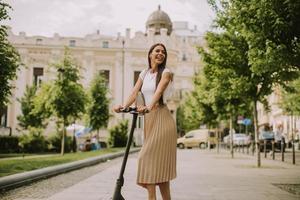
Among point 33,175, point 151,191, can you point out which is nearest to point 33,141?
point 33,175

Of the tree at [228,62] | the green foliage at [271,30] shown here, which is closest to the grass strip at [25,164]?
the tree at [228,62]

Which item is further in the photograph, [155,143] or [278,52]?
[278,52]

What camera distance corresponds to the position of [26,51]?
54.1m

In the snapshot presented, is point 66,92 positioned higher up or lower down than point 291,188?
higher up

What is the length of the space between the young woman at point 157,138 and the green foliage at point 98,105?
34374 millimetres

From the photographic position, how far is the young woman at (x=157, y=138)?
507cm

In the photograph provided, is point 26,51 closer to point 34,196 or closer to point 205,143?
point 205,143

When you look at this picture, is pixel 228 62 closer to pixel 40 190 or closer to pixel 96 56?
pixel 40 190

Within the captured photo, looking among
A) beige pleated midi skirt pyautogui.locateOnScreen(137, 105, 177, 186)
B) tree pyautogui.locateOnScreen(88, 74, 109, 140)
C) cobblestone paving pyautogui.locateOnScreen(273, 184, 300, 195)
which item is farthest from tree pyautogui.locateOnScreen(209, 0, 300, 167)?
tree pyautogui.locateOnScreen(88, 74, 109, 140)

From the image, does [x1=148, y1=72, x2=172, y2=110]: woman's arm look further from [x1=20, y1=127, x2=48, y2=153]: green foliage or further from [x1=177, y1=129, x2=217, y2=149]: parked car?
[x1=177, y1=129, x2=217, y2=149]: parked car

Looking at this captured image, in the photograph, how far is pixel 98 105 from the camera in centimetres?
3966

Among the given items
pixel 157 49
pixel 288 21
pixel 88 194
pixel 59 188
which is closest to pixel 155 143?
pixel 157 49

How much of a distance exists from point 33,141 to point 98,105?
7.70 meters

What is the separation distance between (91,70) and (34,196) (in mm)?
47304
